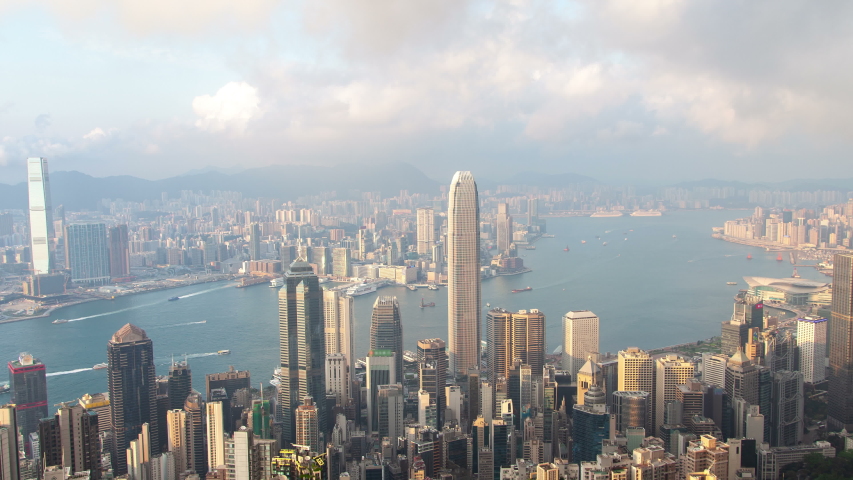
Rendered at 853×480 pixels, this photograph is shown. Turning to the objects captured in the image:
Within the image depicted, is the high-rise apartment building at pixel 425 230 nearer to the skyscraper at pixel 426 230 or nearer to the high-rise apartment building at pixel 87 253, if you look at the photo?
the skyscraper at pixel 426 230

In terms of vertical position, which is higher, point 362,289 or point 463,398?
point 362,289

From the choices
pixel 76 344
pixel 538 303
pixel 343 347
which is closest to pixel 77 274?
pixel 76 344

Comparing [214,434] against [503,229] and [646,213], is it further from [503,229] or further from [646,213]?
[646,213]

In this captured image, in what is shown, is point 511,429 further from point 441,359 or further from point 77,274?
point 77,274

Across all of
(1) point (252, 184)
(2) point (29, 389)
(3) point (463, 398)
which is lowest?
(3) point (463, 398)

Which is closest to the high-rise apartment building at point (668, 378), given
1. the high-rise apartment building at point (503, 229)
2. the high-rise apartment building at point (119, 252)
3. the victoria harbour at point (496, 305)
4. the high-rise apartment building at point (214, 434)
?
the victoria harbour at point (496, 305)

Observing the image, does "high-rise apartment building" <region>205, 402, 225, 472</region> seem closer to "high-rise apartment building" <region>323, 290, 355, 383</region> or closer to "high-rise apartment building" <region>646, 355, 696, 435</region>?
"high-rise apartment building" <region>323, 290, 355, 383</region>

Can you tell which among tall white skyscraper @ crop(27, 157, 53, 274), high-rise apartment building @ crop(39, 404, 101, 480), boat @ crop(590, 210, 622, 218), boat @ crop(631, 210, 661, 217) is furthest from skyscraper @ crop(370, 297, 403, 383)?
boat @ crop(590, 210, 622, 218)

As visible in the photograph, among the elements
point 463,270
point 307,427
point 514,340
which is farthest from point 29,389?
point 463,270
